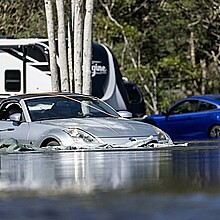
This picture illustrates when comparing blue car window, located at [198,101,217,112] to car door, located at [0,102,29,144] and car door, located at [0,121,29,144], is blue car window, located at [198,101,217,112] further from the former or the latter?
car door, located at [0,121,29,144]

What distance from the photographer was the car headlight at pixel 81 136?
476 inches

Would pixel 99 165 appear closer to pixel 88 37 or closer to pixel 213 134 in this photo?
pixel 88 37

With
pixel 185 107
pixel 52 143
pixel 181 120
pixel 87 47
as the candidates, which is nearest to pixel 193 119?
pixel 181 120

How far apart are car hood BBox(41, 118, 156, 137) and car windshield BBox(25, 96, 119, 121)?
1.40 ft

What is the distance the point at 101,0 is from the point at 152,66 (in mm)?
3359

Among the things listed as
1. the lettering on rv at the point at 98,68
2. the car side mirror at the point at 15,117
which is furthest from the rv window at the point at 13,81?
the car side mirror at the point at 15,117

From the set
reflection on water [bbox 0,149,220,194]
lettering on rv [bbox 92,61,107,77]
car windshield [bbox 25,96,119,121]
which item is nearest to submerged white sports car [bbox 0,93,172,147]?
car windshield [bbox 25,96,119,121]

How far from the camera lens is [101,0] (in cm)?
3350

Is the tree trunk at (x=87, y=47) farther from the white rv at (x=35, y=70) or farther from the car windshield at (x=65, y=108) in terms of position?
the white rv at (x=35, y=70)

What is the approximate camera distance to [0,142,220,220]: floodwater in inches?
197

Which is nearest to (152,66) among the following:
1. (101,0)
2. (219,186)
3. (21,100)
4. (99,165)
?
(101,0)

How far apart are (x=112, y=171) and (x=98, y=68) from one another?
13.5 metres

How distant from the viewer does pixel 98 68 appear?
2119cm

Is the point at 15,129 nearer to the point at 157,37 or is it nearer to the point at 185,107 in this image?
the point at 185,107
